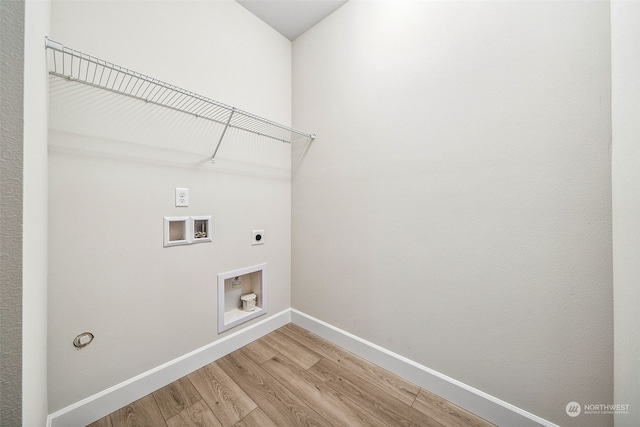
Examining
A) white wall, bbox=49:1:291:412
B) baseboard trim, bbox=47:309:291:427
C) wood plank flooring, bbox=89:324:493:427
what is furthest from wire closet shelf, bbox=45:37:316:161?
wood plank flooring, bbox=89:324:493:427

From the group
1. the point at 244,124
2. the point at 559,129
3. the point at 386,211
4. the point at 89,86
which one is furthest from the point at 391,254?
the point at 89,86

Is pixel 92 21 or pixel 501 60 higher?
pixel 92 21

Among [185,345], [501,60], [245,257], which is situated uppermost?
[501,60]

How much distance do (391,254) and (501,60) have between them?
106cm

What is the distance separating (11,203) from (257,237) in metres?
1.31

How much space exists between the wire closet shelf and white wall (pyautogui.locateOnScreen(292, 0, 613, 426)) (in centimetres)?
58

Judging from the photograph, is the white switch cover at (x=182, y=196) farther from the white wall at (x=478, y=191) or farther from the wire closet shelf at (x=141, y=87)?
the white wall at (x=478, y=191)

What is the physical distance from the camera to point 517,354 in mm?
1000

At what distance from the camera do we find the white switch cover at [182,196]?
127cm

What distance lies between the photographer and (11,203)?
0.39 m

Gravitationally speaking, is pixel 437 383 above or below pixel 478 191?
below

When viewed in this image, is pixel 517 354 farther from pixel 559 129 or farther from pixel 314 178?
pixel 314 178

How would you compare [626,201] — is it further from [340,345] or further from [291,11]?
[291,11]

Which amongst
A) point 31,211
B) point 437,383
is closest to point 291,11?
point 31,211
